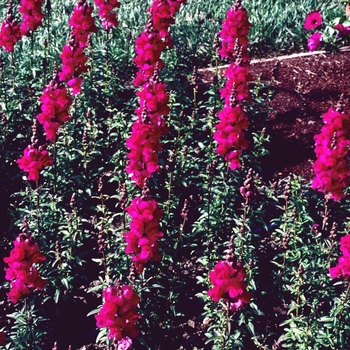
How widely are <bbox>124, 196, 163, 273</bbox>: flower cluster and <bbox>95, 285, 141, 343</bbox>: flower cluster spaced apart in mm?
564

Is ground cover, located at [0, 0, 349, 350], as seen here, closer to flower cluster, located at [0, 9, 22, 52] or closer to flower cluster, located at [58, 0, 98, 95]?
flower cluster, located at [58, 0, 98, 95]

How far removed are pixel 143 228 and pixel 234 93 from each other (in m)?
1.48

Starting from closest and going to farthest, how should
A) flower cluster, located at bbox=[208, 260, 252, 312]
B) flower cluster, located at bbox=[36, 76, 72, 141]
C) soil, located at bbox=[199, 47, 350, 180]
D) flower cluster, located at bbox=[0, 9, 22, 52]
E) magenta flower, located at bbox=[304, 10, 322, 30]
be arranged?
flower cluster, located at bbox=[208, 260, 252, 312]
flower cluster, located at bbox=[36, 76, 72, 141]
flower cluster, located at bbox=[0, 9, 22, 52]
soil, located at bbox=[199, 47, 350, 180]
magenta flower, located at bbox=[304, 10, 322, 30]

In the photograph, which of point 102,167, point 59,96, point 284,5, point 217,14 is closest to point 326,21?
point 284,5

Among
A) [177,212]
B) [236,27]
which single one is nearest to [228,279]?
[177,212]

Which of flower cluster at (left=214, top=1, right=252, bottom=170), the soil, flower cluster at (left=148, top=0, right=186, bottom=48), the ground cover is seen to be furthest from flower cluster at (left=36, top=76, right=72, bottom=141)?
the soil

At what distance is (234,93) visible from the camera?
5242mm

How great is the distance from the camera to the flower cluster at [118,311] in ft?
12.2

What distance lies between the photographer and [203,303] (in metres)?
5.22

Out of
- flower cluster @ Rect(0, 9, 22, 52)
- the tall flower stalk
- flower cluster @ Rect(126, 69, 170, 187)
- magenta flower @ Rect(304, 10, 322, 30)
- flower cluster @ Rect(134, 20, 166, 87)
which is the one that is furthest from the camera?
magenta flower @ Rect(304, 10, 322, 30)

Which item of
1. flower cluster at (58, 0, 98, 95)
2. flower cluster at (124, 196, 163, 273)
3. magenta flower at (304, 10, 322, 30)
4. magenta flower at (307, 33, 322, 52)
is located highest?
magenta flower at (304, 10, 322, 30)

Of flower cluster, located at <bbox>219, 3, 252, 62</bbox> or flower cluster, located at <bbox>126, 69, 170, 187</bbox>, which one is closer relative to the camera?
flower cluster, located at <bbox>126, 69, 170, 187</bbox>

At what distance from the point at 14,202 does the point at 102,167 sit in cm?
85

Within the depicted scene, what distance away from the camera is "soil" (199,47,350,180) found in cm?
681
